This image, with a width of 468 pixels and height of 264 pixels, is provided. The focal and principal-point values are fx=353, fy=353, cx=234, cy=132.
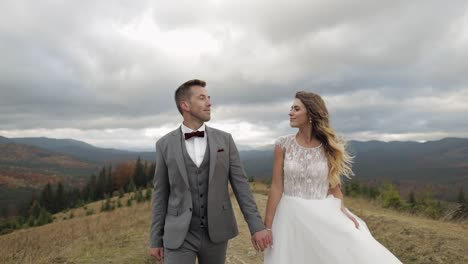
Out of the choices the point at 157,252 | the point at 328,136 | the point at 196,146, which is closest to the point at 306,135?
the point at 328,136

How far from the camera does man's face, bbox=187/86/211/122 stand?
3918 millimetres

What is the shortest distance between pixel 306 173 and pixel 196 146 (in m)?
1.70

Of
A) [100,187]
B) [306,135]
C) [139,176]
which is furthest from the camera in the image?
[100,187]

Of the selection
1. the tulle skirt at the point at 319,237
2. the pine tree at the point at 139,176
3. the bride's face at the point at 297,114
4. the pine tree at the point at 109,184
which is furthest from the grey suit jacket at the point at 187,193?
the pine tree at the point at 109,184

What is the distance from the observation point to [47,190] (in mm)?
73750

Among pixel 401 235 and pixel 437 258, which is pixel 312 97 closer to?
pixel 437 258

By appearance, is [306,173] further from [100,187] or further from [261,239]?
[100,187]

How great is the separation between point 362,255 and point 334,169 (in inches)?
50.9

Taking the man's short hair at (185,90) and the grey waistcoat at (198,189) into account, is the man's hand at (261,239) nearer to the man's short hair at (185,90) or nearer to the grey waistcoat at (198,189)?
the grey waistcoat at (198,189)

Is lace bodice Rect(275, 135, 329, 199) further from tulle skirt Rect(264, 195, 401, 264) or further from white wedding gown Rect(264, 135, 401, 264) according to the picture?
tulle skirt Rect(264, 195, 401, 264)

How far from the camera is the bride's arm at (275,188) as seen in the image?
4.79 metres

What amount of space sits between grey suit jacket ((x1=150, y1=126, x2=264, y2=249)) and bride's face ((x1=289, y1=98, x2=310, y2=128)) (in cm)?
108

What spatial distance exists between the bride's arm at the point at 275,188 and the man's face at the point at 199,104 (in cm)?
147

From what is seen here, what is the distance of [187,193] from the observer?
386 cm
